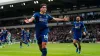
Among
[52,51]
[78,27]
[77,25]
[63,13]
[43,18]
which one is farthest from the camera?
[63,13]

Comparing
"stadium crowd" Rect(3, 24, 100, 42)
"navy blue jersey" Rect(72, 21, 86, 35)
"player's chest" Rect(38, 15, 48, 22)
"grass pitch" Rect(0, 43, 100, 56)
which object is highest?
"player's chest" Rect(38, 15, 48, 22)

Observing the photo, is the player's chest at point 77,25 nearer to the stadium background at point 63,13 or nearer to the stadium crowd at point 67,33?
the stadium background at point 63,13

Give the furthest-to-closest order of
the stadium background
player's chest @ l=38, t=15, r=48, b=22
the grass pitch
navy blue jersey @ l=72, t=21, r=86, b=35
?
the stadium background → navy blue jersey @ l=72, t=21, r=86, b=35 → the grass pitch → player's chest @ l=38, t=15, r=48, b=22

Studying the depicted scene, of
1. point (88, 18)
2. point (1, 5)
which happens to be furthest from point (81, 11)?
point (1, 5)

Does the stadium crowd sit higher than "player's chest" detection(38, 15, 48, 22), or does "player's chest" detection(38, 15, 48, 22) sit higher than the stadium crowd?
"player's chest" detection(38, 15, 48, 22)

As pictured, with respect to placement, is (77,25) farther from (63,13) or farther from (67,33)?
(63,13)

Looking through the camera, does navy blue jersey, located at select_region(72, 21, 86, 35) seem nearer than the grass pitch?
No

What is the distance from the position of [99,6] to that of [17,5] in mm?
24785

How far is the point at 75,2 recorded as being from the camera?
65562 millimetres

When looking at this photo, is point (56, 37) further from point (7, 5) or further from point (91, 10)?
point (7, 5)

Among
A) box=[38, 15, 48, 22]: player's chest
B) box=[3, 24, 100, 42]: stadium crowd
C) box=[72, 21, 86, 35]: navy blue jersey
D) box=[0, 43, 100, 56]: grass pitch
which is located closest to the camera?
box=[38, 15, 48, 22]: player's chest

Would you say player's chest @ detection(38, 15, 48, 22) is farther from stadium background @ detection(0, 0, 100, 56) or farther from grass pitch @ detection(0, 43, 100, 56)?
stadium background @ detection(0, 0, 100, 56)

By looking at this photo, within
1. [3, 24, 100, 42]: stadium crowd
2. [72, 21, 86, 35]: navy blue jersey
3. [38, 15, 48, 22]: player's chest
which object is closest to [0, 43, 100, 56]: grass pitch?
[72, 21, 86, 35]: navy blue jersey

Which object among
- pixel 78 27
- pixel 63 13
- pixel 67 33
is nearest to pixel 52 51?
pixel 78 27
